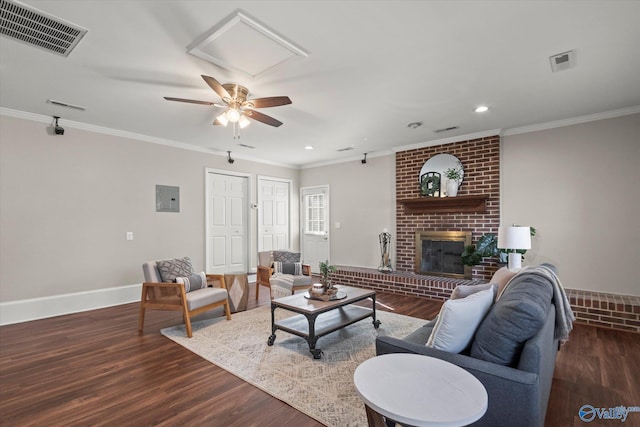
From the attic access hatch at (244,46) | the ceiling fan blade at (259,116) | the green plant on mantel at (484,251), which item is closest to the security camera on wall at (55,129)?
the ceiling fan blade at (259,116)

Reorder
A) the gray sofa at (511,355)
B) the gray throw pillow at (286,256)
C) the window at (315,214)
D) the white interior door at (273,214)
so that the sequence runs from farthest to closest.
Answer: the window at (315,214) → the white interior door at (273,214) → the gray throw pillow at (286,256) → the gray sofa at (511,355)

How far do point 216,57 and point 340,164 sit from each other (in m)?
4.50

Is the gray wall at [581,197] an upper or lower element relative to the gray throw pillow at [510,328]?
upper

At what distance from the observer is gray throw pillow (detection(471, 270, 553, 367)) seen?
1441 mm

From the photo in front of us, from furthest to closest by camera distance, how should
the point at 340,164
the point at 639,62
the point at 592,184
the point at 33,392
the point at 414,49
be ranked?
the point at 340,164, the point at 592,184, the point at 639,62, the point at 414,49, the point at 33,392

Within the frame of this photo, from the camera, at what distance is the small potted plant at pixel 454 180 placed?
515 cm

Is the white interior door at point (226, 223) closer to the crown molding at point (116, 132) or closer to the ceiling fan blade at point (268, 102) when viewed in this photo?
the crown molding at point (116, 132)

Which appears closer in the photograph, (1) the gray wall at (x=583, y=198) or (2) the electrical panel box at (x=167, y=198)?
(1) the gray wall at (x=583, y=198)

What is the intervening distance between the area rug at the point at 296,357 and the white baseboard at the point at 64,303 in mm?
1720

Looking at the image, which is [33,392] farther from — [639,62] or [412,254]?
[639,62]

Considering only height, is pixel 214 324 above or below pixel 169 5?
below

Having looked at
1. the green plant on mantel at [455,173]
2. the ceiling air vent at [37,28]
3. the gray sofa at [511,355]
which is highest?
the ceiling air vent at [37,28]

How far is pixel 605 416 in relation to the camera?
199 centimetres

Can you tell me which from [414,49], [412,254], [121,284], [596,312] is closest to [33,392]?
[121,284]
